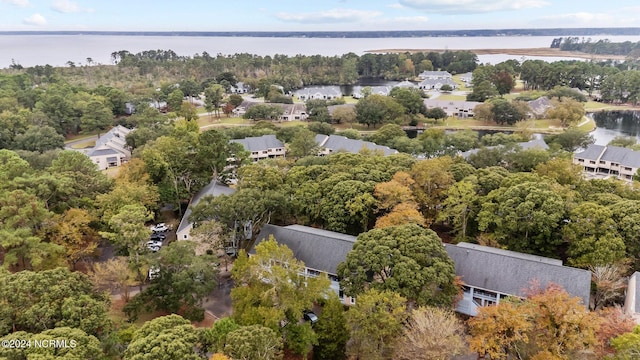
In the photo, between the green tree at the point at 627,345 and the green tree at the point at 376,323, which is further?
the green tree at the point at 376,323

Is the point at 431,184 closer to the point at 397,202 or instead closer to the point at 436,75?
the point at 397,202

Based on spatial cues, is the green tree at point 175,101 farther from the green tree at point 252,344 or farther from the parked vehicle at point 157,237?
the green tree at point 252,344

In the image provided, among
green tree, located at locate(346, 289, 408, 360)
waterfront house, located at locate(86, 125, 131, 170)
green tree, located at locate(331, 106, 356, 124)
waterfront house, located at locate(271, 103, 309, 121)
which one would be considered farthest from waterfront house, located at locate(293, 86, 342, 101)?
green tree, located at locate(346, 289, 408, 360)

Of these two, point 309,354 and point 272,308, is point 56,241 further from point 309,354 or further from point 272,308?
point 309,354

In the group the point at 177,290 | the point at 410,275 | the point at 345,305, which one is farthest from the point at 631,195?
the point at 177,290

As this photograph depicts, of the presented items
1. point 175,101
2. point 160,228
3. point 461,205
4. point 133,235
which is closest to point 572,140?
point 461,205

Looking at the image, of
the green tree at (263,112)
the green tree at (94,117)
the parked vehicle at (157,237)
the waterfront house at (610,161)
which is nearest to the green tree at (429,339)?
the parked vehicle at (157,237)
